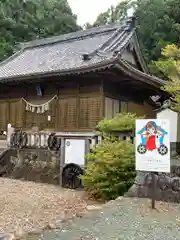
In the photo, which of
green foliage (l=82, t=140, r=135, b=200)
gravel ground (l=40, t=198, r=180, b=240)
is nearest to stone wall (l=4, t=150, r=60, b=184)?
green foliage (l=82, t=140, r=135, b=200)

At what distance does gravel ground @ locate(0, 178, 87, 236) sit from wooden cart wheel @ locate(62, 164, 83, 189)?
35 cm

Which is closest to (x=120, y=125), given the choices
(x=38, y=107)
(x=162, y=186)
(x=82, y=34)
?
(x=162, y=186)

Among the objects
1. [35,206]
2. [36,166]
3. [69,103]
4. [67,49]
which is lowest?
[35,206]

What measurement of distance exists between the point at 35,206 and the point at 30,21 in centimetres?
3057

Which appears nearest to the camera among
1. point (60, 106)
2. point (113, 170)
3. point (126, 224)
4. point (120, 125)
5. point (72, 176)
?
point (126, 224)

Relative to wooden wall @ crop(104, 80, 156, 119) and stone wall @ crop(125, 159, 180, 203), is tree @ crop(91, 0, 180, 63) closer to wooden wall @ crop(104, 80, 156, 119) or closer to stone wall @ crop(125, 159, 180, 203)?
wooden wall @ crop(104, 80, 156, 119)

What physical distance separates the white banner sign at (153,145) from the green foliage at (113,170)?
4.75 feet

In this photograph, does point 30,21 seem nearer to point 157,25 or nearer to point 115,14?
point 115,14

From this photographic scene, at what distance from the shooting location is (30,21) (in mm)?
34781

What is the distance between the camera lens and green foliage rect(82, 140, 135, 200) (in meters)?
7.46

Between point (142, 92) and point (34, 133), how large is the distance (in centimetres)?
606

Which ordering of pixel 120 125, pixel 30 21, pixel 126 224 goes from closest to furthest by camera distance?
→ 1. pixel 126 224
2. pixel 120 125
3. pixel 30 21

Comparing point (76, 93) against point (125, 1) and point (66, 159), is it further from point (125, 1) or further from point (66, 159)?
point (125, 1)

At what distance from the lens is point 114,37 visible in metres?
16.3
